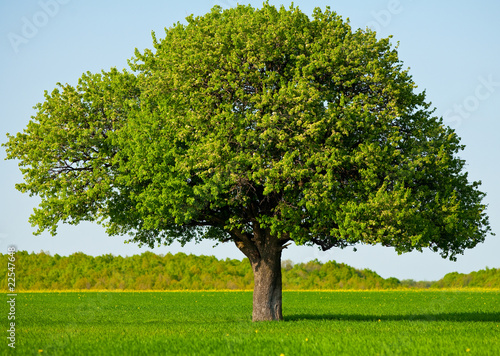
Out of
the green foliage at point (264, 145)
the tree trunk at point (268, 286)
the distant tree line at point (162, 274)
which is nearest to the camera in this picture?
the green foliage at point (264, 145)

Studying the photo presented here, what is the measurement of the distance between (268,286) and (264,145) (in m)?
8.37

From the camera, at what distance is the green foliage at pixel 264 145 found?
24.2 metres

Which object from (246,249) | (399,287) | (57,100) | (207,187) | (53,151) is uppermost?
(57,100)

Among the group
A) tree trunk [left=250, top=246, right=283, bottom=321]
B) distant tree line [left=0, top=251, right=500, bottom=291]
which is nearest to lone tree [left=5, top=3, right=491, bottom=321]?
tree trunk [left=250, top=246, right=283, bottom=321]

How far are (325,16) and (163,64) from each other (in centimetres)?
827

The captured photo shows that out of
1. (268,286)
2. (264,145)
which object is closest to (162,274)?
(268,286)

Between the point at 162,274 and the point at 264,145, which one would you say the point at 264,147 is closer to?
the point at 264,145

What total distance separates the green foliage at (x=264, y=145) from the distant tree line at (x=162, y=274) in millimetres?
51570

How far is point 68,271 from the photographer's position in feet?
259

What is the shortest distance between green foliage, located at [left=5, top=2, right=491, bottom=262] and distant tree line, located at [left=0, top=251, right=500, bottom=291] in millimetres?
51570

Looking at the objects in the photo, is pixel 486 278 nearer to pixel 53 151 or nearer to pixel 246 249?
pixel 246 249

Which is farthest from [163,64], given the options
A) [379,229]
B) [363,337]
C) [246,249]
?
[363,337]

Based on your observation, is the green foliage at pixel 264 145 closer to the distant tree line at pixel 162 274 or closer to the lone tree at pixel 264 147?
the lone tree at pixel 264 147

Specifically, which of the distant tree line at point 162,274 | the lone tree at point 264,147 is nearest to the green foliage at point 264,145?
the lone tree at point 264,147
